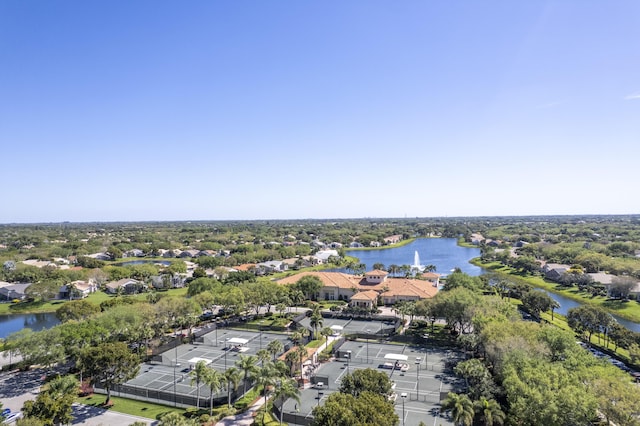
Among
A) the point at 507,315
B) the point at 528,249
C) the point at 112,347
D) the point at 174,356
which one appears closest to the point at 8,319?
the point at 174,356

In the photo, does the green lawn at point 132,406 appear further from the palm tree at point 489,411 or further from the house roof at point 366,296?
the house roof at point 366,296

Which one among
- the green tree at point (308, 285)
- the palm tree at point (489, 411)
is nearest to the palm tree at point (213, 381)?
the palm tree at point (489, 411)

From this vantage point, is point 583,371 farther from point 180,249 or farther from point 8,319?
point 180,249

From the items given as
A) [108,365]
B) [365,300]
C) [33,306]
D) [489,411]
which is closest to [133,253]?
[33,306]

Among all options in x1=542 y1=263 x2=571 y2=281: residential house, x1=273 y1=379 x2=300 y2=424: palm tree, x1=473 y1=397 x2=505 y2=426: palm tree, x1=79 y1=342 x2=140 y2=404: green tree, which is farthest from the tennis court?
x1=542 y1=263 x2=571 y2=281: residential house

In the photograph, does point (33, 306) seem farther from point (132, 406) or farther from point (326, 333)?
point (326, 333)

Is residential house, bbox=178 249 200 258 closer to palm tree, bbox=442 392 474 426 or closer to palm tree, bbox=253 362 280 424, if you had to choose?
palm tree, bbox=253 362 280 424
